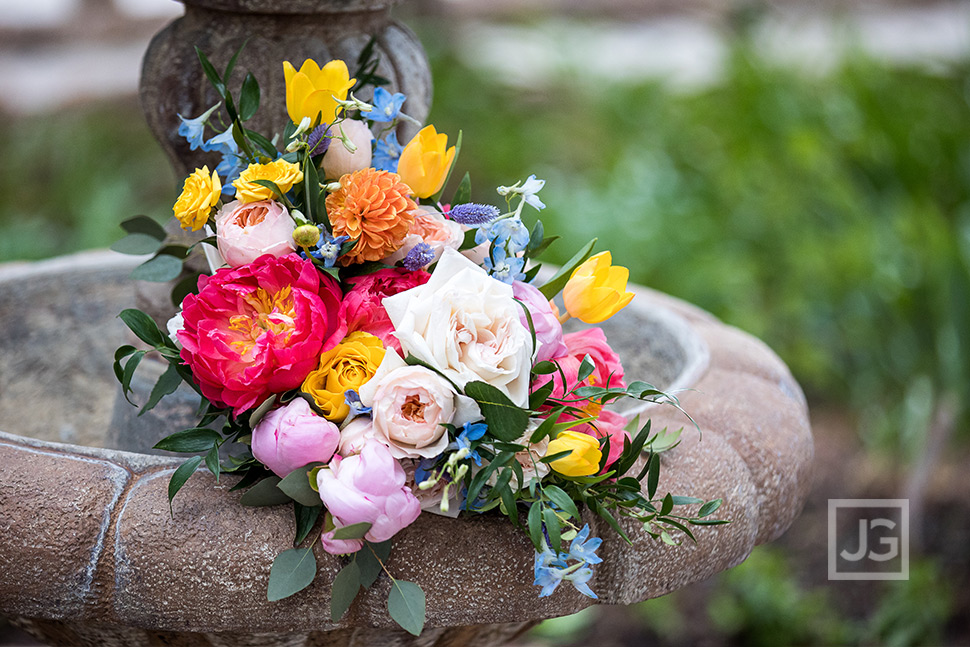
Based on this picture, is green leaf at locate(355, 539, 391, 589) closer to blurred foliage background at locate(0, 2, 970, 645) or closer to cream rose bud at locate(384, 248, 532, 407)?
cream rose bud at locate(384, 248, 532, 407)

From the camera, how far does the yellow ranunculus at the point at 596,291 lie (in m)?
0.94

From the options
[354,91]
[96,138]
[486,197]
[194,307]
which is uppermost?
[354,91]

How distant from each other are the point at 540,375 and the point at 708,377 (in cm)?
40

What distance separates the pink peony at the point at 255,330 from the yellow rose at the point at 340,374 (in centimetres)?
1

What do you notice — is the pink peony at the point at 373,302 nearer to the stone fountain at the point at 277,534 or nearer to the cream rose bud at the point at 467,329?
the cream rose bud at the point at 467,329

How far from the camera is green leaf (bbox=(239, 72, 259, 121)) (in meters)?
0.95

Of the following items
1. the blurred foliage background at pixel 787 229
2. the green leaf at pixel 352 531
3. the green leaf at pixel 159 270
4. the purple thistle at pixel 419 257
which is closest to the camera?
Result: the green leaf at pixel 352 531

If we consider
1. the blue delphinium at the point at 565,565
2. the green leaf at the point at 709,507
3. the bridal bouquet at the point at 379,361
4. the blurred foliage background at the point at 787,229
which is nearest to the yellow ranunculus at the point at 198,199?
the bridal bouquet at the point at 379,361

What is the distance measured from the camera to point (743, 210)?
10.5 feet

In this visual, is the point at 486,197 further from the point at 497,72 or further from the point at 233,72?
the point at 233,72

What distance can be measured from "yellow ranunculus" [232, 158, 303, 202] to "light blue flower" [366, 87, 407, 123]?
0.30ft

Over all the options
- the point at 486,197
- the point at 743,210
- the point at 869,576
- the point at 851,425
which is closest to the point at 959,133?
the point at 743,210

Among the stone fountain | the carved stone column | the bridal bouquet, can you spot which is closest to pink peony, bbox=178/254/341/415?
the bridal bouquet

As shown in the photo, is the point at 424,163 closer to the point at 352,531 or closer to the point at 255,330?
the point at 255,330
